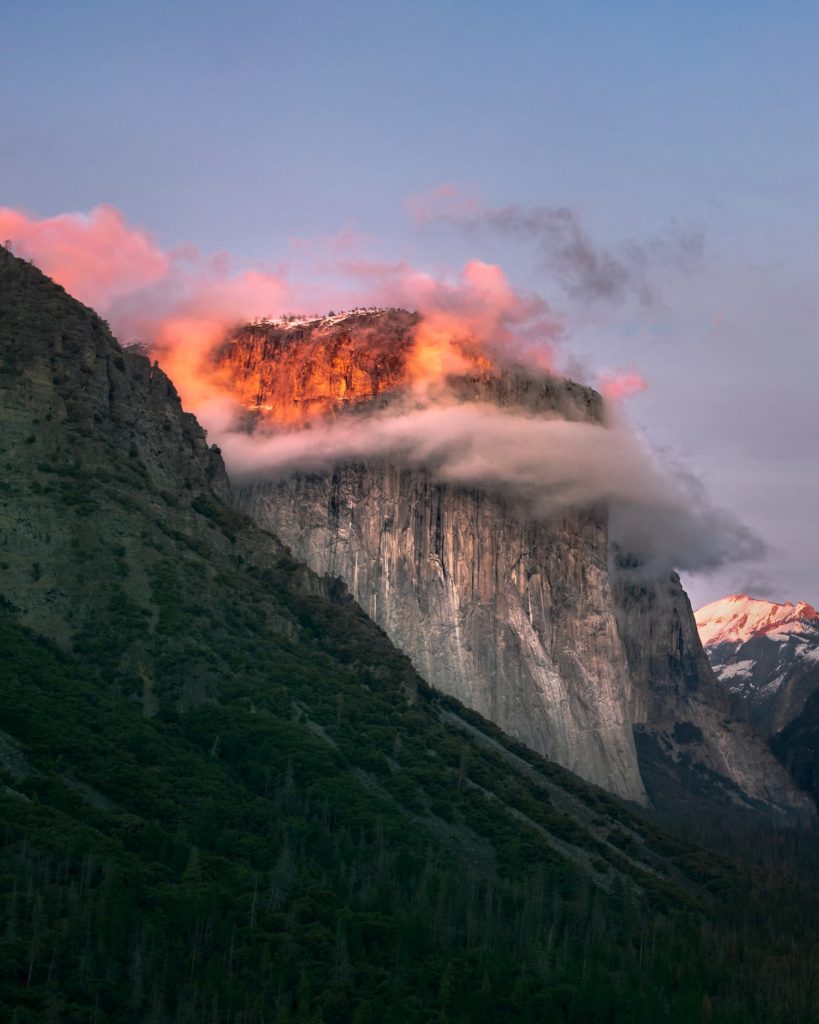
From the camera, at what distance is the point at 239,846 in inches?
5822

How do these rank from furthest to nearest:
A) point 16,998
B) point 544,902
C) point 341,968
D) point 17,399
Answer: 1. point 17,399
2. point 544,902
3. point 341,968
4. point 16,998

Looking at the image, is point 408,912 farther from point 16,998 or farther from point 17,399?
point 17,399

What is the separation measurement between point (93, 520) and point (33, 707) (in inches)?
1485

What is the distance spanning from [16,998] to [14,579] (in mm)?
70085

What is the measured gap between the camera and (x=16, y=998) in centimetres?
10988

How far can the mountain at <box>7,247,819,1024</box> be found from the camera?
12338cm

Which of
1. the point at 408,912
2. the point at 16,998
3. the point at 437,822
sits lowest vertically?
the point at 16,998

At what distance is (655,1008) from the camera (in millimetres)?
143250

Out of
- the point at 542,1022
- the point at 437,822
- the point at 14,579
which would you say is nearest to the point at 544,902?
the point at 437,822

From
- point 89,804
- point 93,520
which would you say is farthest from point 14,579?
point 89,804

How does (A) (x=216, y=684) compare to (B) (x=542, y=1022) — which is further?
(A) (x=216, y=684)

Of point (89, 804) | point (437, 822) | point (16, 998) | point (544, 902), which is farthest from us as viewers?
point (437, 822)

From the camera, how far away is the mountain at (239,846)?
123375 mm

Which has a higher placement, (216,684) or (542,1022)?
(216,684)
